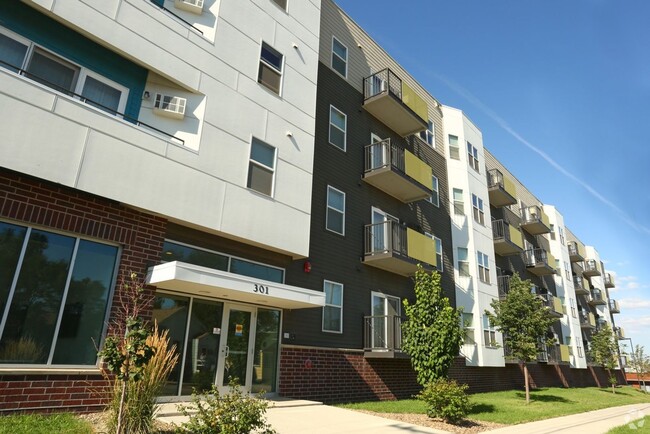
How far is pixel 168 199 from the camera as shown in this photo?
9703 mm

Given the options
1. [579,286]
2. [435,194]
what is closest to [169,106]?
[435,194]

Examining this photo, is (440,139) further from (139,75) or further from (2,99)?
(2,99)

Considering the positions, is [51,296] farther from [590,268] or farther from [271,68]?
[590,268]

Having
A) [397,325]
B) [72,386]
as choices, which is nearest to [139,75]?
[72,386]

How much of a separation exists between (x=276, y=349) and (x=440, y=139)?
1718 centimetres

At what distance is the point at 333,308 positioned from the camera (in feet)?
48.1

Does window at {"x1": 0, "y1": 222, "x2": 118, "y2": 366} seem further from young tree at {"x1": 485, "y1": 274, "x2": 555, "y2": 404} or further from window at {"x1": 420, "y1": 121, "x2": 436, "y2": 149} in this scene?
window at {"x1": 420, "y1": 121, "x2": 436, "y2": 149}

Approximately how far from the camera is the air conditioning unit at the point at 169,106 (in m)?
10.5

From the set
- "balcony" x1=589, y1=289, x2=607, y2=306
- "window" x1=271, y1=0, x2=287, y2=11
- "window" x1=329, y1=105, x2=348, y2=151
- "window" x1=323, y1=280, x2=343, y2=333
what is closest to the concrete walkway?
"window" x1=323, y1=280, x2=343, y2=333

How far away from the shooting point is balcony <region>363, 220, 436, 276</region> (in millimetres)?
16312

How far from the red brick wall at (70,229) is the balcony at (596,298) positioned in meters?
53.0

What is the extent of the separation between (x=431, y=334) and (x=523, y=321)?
8.57 m

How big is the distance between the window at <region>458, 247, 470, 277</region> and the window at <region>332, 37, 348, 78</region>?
11.5 meters

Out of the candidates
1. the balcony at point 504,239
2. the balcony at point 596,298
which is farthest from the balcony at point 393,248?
the balcony at point 596,298
